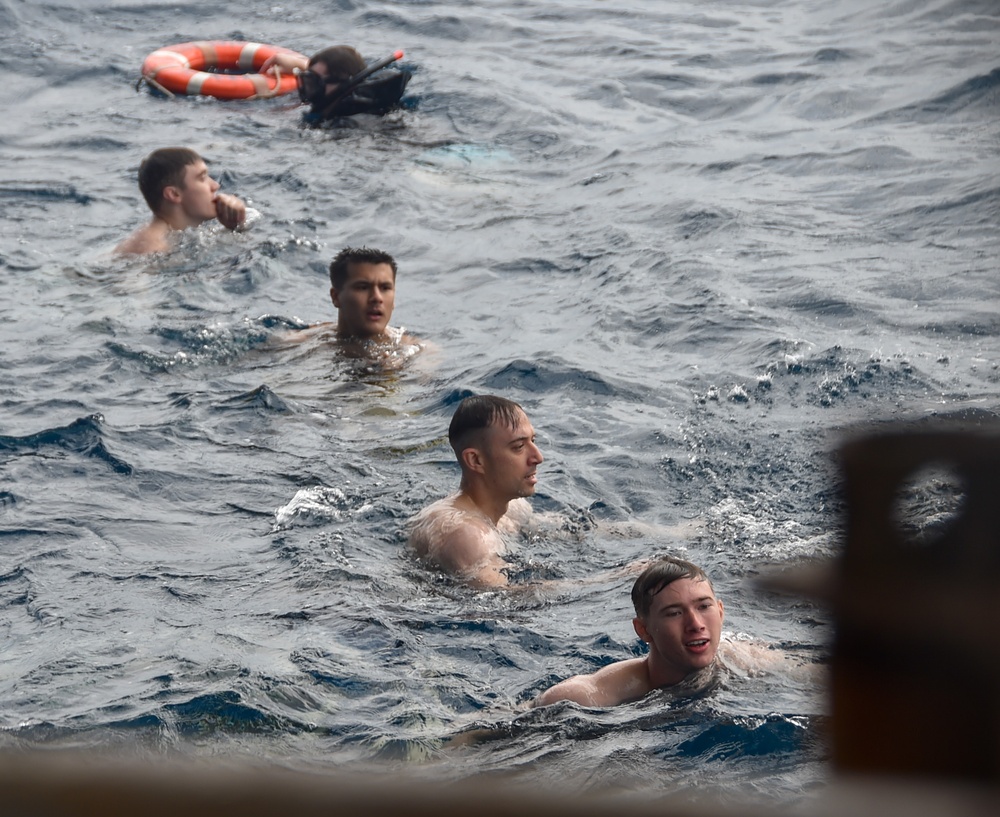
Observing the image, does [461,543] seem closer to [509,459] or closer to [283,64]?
[509,459]

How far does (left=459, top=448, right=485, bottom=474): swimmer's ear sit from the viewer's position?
6.70 metres

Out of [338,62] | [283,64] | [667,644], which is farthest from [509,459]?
[283,64]

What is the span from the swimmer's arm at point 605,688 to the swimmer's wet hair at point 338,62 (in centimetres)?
1110

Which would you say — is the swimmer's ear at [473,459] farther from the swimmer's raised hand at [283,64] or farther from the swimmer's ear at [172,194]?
the swimmer's raised hand at [283,64]

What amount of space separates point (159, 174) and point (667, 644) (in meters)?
7.91

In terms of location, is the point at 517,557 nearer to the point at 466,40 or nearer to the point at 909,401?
the point at 909,401

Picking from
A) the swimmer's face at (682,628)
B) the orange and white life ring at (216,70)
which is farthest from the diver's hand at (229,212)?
the swimmer's face at (682,628)

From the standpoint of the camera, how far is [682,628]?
5.11 meters

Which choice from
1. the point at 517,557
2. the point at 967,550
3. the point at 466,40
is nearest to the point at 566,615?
the point at 517,557

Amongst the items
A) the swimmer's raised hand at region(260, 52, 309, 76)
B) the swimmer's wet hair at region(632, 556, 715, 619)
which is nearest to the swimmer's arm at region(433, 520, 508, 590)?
the swimmer's wet hair at region(632, 556, 715, 619)

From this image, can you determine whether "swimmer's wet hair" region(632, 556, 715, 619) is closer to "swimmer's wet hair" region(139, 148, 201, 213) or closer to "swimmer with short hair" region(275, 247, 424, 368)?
"swimmer with short hair" region(275, 247, 424, 368)

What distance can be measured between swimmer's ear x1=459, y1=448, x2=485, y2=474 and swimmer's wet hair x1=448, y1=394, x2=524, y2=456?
6 centimetres

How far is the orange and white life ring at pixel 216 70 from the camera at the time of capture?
53.1ft

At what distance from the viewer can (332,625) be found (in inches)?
229
